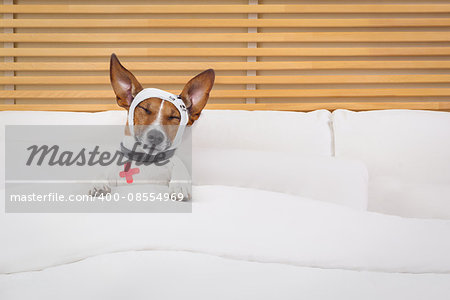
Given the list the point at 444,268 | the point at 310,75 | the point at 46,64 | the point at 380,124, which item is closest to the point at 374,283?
the point at 444,268

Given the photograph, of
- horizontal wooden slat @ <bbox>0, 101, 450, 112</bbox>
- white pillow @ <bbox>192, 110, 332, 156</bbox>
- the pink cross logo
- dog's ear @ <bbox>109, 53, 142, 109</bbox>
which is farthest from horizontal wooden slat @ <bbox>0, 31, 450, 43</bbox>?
the pink cross logo

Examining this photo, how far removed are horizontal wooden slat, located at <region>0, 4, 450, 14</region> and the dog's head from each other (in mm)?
601

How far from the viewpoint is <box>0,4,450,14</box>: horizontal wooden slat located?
1657 mm

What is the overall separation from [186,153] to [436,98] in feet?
3.84

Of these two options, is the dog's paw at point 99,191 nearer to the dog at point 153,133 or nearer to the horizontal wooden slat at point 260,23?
the dog at point 153,133

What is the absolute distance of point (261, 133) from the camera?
1403 mm

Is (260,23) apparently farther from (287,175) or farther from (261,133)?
(287,175)

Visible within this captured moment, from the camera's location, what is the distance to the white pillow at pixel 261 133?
1.39 metres

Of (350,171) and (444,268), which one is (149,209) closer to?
(444,268)

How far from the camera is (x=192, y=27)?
1688 mm

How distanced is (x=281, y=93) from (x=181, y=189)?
864mm

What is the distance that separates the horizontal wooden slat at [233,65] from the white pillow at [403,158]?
35cm

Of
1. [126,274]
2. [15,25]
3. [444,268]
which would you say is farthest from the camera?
[15,25]

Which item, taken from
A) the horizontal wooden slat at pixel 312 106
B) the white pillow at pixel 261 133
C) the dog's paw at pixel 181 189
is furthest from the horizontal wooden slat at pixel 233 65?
the dog's paw at pixel 181 189
